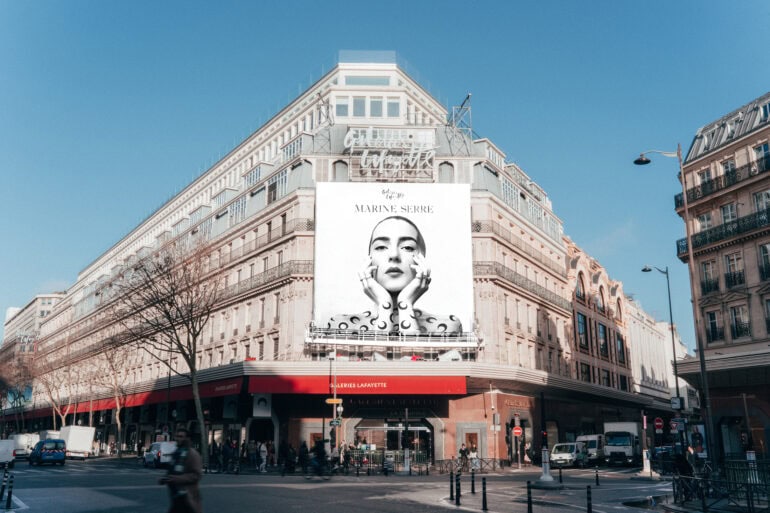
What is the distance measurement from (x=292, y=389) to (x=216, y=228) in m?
22.2

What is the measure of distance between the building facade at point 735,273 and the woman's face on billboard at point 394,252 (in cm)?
1676

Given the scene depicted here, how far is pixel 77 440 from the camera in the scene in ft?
168

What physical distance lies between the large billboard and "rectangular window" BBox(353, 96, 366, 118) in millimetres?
8555

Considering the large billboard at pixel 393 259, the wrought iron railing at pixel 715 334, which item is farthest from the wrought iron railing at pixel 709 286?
the large billboard at pixel 393 259

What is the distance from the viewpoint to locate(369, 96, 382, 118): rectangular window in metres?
52.3

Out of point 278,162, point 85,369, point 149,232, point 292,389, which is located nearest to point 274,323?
point 292,389

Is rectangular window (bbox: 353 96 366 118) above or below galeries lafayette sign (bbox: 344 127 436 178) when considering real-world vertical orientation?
above

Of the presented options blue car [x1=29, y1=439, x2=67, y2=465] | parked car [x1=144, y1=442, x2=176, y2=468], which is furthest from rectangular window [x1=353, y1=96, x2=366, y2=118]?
blue car [x1=29, y1=439, x2=67, y2=465]

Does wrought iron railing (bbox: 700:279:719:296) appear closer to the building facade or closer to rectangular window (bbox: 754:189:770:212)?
the building facade

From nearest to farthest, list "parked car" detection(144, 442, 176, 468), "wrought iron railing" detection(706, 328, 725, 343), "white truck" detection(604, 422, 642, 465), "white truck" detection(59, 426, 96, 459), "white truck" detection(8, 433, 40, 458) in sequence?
"parked car" detection(144, 442, 176, 468), "wrought iron railing" detection(706, 328, 725, 343), "white truck" detection(604, 422, 642, 465), "white truck" detection(59, 426, 96, 459), "white truck" detection(8, 433, 40, 458)

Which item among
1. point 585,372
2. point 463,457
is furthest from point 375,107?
point 585,372

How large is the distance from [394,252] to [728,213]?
2025cm

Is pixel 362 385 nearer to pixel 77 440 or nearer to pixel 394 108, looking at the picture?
pixel 394 108

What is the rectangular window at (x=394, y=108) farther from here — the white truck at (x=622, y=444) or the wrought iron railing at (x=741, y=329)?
the wrought iron railing at (x=741, y=329)
